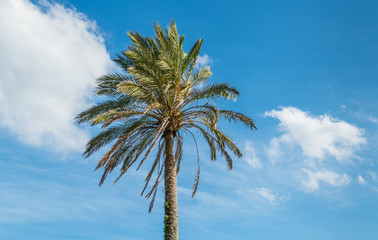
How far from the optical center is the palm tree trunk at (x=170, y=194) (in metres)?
14.2

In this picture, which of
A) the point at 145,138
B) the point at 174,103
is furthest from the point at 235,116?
the point at 145,138

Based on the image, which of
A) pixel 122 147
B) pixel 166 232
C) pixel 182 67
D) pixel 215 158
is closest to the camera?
pixel 166 232

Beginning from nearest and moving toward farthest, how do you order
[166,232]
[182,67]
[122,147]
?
1. [166,232]
2. [122,147]
3. [182,67]

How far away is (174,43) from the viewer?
16.0 m

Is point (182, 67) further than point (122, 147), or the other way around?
point (182, 67)

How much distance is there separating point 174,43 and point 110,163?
5.77 m

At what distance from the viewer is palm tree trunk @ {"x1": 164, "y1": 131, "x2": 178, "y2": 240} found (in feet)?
46.7

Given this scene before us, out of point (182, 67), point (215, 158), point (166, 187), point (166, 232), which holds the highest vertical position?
point (182, 67)

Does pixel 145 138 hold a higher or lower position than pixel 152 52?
lower

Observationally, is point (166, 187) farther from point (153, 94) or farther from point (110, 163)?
point (153, 94)

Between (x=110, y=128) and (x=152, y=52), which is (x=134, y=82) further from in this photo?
(x=110, y=128)

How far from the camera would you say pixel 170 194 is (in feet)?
48.5

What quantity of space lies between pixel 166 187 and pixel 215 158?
11.8 feet

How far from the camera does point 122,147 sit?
15133mm
